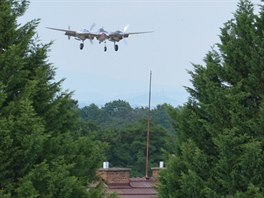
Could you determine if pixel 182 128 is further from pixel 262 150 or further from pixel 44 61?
pixel 44 61

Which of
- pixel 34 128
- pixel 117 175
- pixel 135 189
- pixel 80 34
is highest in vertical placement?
pixel 80 34

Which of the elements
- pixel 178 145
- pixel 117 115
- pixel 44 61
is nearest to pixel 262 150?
pixel 178 145

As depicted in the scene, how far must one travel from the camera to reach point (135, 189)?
24734mm

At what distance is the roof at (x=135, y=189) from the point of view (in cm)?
2308

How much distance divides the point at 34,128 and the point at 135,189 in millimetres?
15462

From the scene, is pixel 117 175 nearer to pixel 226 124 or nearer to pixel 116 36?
pixel 116 36

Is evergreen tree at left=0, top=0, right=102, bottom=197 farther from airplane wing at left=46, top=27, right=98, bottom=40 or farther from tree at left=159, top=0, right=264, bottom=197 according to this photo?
airplane wing at left=46, top=27, right=98, bottom=40

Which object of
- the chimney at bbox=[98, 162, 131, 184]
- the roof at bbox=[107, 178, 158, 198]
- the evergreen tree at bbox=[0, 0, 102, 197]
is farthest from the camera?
the chimney at bbox=[98, 162, 131, 184]

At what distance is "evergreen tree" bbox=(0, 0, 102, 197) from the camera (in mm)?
9531

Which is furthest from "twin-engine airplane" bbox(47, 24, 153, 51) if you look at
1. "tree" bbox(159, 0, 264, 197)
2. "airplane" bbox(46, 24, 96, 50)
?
"tree" bbox(159, 0, 264, 197)

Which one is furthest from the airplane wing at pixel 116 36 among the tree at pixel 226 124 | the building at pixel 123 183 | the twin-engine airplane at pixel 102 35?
the tree at pixel 226 124

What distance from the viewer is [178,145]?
12.0m

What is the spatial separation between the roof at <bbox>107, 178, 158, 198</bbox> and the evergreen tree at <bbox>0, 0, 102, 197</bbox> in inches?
467

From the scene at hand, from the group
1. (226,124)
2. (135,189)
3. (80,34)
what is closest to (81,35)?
(80,34)
